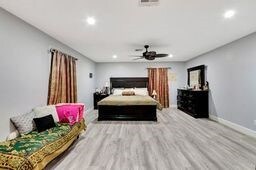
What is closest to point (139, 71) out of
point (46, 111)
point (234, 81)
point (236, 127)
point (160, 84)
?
point (160, 84)

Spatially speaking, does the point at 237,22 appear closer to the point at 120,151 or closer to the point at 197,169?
the point at 197,169

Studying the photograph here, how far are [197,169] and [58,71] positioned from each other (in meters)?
3.69

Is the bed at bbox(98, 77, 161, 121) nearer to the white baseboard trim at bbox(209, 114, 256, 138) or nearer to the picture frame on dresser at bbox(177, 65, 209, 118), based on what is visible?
the picture frame on dresser at bbox(177, 65, 209, 118)

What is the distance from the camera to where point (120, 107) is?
5.70 metres

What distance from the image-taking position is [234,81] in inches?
184

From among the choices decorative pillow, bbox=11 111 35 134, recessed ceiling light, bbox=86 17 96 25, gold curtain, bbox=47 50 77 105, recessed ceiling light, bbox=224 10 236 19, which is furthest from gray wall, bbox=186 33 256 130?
decorative pillow, bbox=11 111 35 134

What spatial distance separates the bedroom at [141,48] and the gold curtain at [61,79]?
148 mm

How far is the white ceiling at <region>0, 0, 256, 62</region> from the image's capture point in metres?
2.56

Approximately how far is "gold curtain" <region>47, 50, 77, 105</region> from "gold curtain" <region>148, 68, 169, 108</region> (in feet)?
13.6

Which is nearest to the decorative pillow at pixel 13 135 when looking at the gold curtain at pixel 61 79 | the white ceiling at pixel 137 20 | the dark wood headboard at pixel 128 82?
the gold curtain at pixel 61 79

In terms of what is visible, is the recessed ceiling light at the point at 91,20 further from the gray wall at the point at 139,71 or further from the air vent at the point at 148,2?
the gray wall at the point at 139,71

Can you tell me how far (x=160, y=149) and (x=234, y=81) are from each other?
295cm

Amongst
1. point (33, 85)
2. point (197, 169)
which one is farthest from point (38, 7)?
point (197, 169)

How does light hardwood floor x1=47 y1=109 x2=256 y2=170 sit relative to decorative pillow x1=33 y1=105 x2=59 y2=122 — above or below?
below
